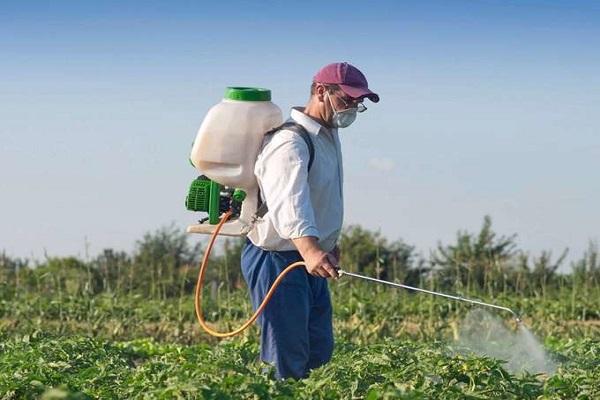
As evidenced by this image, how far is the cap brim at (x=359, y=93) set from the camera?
641 cm

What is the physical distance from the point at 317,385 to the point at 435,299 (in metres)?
7.29

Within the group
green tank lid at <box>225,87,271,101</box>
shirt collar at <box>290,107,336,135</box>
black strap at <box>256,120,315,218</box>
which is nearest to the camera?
black strap at <box>256,120,315,218</box>

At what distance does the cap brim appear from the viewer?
252 inches

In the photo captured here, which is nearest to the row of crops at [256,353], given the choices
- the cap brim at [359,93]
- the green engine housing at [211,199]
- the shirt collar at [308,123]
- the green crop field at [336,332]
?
the green crop field at [336,332]

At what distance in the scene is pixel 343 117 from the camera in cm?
651

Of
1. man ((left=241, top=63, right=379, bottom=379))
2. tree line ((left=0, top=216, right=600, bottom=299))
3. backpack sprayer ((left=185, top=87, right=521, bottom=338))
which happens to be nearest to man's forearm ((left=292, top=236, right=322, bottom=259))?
man ((left=241, top=63, right=379, bottom=379))

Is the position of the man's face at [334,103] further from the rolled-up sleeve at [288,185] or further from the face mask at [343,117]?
the rolled-up sleeve at [288,185]

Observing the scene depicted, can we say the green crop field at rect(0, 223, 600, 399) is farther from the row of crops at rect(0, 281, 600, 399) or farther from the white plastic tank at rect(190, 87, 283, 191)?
the white plastic tank at rect(190, 87, 283, 191)

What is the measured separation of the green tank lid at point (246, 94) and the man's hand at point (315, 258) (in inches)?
39.5

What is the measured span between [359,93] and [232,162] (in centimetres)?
69

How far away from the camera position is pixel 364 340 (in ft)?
35.0

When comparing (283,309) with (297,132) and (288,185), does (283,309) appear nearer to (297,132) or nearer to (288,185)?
(288,185)

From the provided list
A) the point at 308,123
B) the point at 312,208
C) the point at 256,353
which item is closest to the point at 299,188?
the point at 312,208

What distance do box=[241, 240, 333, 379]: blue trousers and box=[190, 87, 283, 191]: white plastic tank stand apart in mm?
364
